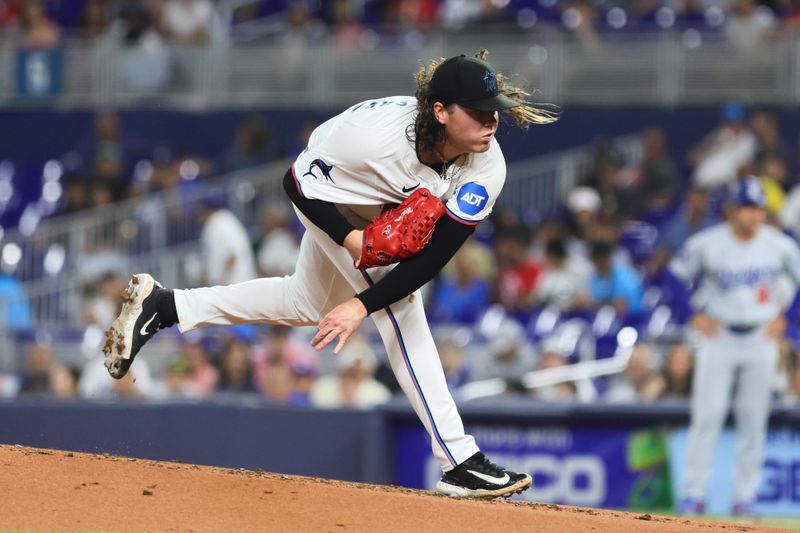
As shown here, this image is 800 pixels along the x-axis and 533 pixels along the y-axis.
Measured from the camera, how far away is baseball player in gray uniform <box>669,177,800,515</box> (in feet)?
32.3

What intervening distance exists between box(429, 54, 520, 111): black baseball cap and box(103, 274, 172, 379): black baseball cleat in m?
1.61

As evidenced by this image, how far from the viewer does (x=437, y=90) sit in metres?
5.94

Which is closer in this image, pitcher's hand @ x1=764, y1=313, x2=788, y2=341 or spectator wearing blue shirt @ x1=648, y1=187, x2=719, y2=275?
pitcher's hand @ x1=764, y1=313, x2=788, y2=341

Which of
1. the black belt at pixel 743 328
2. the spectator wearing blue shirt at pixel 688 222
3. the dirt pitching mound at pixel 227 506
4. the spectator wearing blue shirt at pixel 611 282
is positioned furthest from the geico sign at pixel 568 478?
the dirt pitching mound at pixel 227 506

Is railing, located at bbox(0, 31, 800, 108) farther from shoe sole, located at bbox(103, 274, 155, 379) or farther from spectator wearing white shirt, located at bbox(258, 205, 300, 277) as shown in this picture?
shoe sole, located at bbox(103, 274, 155, 379)

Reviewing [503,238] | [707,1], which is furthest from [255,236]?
[707,1]

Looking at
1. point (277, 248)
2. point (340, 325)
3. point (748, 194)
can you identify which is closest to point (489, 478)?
point (340, 325)

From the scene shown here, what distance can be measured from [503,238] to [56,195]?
5417mm

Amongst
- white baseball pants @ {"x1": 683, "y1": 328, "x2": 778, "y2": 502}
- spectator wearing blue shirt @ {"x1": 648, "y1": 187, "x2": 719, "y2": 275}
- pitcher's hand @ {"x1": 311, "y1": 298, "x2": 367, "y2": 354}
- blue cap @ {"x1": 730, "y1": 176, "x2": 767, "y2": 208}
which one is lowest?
white baseball pants @ {"x1": 683, "y1": 328, "x2": 778, "y2": 502}

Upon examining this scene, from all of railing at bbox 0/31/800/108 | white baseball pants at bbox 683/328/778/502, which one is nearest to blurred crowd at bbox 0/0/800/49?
railing at bbox 0/31/800/108

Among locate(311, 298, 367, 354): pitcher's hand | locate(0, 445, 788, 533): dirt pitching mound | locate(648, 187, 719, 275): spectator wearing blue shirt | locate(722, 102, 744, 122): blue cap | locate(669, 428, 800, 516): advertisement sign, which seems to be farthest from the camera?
locate(722, 102, 744, 122): blue cap

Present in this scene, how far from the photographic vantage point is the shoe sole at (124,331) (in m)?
6.45

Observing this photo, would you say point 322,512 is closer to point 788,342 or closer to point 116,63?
point 788,342

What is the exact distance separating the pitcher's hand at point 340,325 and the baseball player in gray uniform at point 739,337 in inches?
183
